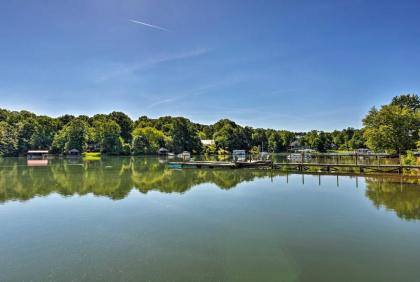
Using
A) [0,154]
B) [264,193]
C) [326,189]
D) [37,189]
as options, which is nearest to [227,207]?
[264,193]

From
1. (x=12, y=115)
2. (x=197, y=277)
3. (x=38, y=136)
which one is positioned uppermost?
(x=12, y=115)

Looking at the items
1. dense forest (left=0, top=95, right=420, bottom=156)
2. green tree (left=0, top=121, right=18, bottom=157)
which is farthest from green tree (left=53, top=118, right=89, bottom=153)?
green tree (left=0, top=121, right=18, bottom=157)

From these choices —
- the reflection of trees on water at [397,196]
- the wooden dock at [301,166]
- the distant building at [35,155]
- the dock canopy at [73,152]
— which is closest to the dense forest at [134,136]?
the dock canopy at [73,152]

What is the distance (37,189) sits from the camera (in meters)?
21.9

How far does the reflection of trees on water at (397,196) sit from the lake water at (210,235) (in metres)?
0.09

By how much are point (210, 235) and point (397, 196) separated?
13974 mm

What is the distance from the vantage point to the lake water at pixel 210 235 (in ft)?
26.0

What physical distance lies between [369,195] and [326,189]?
328 cm

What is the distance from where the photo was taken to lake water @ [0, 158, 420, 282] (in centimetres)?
793

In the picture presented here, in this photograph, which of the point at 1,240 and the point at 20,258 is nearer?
the point at 20,258

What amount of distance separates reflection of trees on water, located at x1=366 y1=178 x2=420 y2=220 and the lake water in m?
0.09

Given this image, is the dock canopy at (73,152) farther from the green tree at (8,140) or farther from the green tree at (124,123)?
the green tree at (124,123)

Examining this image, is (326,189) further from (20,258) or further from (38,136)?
(38,136)

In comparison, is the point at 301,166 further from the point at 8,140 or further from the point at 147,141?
the point at 8,140
